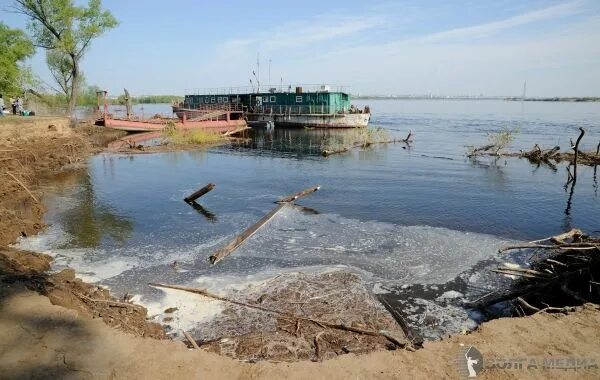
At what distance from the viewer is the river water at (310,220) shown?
9844mm

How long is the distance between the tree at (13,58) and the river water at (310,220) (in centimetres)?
1053

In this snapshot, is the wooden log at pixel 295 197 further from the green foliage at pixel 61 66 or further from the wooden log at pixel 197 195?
the green foliage at pixel 61 66

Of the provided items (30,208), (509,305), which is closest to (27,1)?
(30,208)

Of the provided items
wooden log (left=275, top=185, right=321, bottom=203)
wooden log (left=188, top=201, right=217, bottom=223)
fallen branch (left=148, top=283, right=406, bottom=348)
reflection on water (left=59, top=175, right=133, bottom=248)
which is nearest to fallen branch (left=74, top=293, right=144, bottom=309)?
fallen branch (left=148, top=283, right=406, bottom=348)

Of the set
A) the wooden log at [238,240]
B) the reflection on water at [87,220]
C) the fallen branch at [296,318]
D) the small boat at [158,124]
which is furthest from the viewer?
the small boat at [158,124]

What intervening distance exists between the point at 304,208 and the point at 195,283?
25.2 ft

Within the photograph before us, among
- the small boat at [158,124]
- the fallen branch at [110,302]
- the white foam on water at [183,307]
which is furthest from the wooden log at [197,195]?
the small boat at [158,124]

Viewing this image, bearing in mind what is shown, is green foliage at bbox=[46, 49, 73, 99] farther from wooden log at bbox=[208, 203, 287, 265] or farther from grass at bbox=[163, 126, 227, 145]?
wooden log at bbox=[208, 203, 287, 265]

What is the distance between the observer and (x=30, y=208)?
14172mm

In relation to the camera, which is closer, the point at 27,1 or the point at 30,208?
the point at 30,208

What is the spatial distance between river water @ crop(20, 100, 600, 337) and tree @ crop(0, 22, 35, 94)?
34.5 ft

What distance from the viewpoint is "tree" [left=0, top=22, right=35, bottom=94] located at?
1174 inches

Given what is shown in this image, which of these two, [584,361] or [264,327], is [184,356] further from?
[584,361]

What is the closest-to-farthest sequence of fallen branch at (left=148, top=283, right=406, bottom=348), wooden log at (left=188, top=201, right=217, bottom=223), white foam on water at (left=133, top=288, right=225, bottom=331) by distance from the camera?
fallen branch at (left=148, top=283, right=406, bottom=348) → white foam on water at (left=133, top=288, right=225, bottom=331) → wooden log at (left=188, top=201, right=217, bottom=223)
